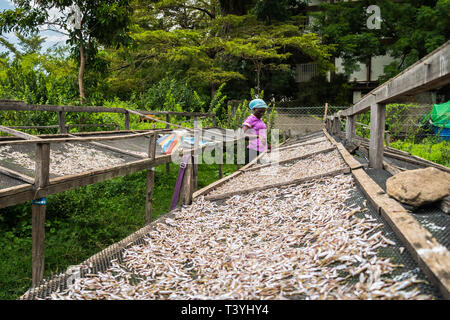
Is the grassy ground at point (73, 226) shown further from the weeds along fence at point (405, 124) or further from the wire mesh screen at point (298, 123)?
the wire mesh screen at point (298, 123)

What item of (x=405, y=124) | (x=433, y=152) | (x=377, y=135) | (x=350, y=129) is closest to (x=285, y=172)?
(x=377, y=135)

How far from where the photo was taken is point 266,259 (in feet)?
6.73

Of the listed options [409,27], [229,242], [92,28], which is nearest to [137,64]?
[92,28]

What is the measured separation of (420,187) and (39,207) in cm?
286

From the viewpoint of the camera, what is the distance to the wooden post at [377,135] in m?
3.38

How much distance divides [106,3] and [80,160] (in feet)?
26.8

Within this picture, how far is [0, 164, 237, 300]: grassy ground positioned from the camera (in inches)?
154

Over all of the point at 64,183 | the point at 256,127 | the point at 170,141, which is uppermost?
the point at 256,127

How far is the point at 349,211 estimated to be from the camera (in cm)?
237

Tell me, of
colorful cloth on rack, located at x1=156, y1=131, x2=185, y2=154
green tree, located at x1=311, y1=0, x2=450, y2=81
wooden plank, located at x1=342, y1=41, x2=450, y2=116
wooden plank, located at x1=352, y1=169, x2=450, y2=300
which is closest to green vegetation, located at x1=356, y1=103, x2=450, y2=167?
green tree, located at x1=311, y1=0, x2=450, y2=81

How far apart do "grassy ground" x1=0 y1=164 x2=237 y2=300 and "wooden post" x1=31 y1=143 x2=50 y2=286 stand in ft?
1.34

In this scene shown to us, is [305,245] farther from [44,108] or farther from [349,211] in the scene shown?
[44,108]

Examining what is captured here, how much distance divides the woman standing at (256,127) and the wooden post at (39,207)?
147 inches

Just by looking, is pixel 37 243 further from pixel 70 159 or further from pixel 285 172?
pixel 285 172
